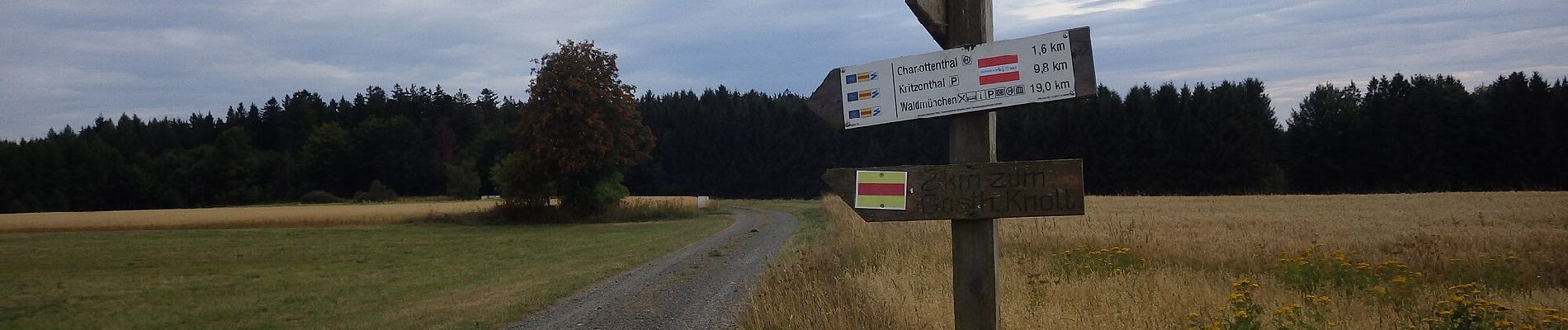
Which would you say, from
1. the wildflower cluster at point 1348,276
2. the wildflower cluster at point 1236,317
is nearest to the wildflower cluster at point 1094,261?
the wildflower cluster at point 1348,276

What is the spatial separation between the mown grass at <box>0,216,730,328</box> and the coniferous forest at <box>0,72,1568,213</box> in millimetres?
19475

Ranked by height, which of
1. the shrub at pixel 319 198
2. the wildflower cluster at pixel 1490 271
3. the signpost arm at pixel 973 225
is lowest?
the wildflower cluster at pixel 1490 271

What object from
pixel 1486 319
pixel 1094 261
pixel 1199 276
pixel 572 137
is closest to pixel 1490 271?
pixel 1199 276

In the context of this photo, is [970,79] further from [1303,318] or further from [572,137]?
[572,137]

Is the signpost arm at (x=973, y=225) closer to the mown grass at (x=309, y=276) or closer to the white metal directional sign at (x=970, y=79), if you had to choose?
the white metal directional sign at (x=970, y=79)

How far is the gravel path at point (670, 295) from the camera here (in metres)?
11.0

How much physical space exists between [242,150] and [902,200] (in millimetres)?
99209

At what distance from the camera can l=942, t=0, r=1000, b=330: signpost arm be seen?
405cm

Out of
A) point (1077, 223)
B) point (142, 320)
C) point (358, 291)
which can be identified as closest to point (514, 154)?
point (358, 291)

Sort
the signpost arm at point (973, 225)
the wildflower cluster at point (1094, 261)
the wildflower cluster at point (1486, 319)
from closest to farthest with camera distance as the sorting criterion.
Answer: the signpost arm at point (973, 225), the wildflower cluster at point (1486, 319), the wildflower cluster at point (1094, 261)

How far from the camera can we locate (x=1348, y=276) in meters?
8.64

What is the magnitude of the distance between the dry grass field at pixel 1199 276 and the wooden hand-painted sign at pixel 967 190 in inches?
80.9

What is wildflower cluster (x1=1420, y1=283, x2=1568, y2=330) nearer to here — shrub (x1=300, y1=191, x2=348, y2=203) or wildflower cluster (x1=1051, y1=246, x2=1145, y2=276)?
wildflower cluster (x1=1051, y1=246, x2=1145, y2=276)

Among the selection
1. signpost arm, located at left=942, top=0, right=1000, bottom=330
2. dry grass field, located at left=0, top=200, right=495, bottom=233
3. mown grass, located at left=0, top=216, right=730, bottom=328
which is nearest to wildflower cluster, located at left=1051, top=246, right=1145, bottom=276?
signpost arm, located at left=942, top=0, right=1000, bottom=330
